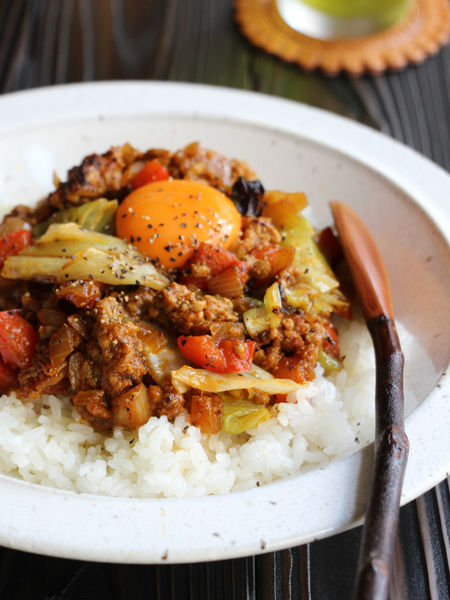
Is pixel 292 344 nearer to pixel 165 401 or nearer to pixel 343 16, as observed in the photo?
pixel 165 401

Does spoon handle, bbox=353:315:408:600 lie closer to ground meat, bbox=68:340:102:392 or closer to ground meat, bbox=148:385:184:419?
ground meat, bbox=148:385:184:419

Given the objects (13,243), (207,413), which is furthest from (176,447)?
(13,243)

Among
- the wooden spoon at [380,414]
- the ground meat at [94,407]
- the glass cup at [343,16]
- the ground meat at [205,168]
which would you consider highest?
the glass cup at [343,16]

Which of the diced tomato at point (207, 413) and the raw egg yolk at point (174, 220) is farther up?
the raw egg yolk at point (174, 220)

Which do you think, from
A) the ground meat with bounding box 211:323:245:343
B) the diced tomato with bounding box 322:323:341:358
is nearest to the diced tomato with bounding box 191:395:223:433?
the ground meat with bounding box 211:323:245:343

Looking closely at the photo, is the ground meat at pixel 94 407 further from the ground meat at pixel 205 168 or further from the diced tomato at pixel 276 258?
the ground meat at pixel 205 168

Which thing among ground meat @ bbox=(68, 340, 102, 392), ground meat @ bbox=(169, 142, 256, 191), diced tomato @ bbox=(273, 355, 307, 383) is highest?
ground meat @ bbox=(169, 142, 256, 191)

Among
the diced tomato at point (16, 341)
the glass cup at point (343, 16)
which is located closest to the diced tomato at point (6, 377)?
the diced tomato at point (16, 341)
